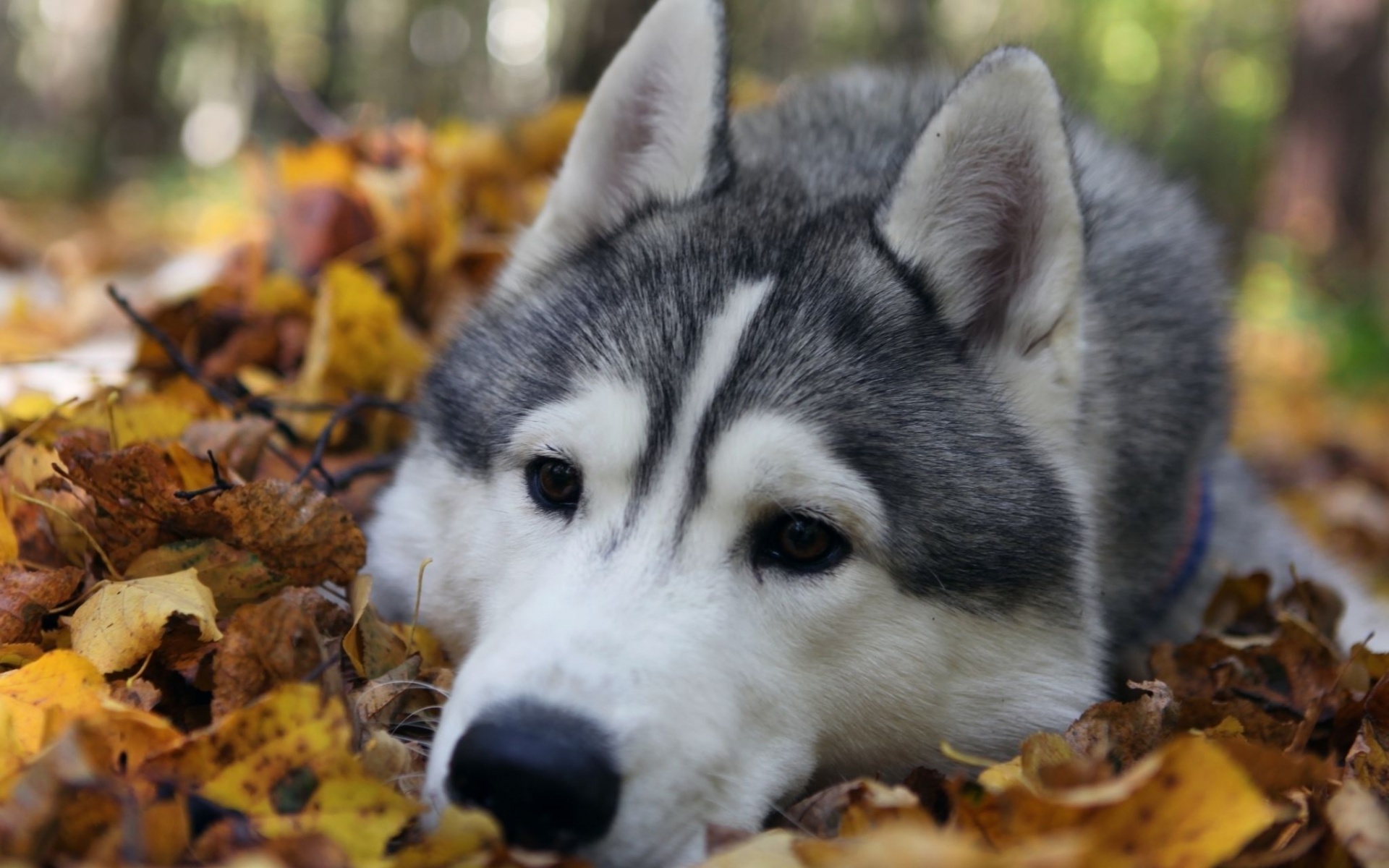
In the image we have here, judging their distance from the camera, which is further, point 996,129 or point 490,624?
point 996,129

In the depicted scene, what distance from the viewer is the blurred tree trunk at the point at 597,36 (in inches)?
267

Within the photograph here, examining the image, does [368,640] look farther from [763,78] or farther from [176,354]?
[763,78]

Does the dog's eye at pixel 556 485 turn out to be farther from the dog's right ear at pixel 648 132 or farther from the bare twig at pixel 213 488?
the dog's right ear at pixel 648 132

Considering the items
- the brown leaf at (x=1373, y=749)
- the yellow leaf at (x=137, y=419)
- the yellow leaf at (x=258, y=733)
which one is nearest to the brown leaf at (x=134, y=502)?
the yellow leaf at (x=137, y=419)

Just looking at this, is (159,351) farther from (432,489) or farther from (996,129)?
(996,129)

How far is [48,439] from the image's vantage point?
9.17ft

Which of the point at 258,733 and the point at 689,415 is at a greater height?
the point at 689,415

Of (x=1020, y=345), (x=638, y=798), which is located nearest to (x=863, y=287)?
(x=1020, y=345)

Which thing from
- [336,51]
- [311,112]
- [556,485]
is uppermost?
[311,112]

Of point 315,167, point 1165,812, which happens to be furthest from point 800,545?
point 315,167

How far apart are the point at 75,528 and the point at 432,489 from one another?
0.74 m

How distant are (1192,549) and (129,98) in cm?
1777

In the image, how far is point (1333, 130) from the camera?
12195mm

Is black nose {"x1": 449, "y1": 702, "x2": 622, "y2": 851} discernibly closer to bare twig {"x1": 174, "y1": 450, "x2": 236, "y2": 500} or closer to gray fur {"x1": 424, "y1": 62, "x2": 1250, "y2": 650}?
gray fur {"x1": 424, "y1": 62, "x2": 1250, "y2": 650}
